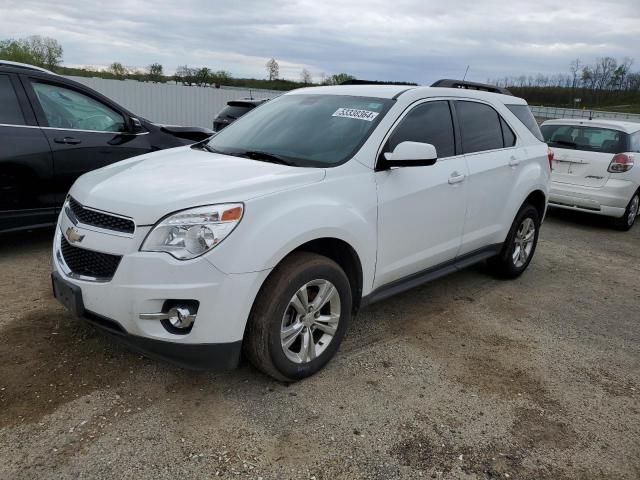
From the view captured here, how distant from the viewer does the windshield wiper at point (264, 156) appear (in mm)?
3469

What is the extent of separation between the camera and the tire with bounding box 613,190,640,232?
8328mm

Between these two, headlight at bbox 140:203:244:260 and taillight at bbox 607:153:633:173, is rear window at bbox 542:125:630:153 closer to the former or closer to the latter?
taillight at bbox 607:153:633:173

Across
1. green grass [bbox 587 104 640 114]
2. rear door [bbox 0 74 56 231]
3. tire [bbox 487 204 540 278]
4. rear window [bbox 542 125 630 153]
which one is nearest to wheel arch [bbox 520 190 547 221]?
tire [bbox 487 204 540 278]

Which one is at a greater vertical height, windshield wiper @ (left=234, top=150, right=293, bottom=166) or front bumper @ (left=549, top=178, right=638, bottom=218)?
windshield wiper @ (left=234, top=150, right=293, bottom=166)

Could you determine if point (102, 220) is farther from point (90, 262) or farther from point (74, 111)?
point (74, 111)

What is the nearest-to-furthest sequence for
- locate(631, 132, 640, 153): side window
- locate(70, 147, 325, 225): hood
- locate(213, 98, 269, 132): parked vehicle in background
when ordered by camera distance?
locate(70, 147, 325, 225): hood, locate(631, 132, 640, 153): side window, locate(213, 98, 269, 132): parked vehicle in background

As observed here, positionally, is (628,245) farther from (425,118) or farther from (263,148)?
(263,148)

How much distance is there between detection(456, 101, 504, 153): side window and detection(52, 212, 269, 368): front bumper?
8.00 feet

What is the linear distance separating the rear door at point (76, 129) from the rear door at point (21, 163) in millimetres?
92

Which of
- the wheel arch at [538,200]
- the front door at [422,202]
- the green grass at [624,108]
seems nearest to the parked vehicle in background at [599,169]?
the wheel arch at [538,200]

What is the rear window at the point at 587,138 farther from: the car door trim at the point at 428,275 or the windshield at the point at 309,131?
the windshield at the point at 309,131

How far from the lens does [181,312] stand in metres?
2.71

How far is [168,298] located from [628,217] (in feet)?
26.2

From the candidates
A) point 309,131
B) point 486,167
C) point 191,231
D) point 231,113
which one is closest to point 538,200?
point 486,167
